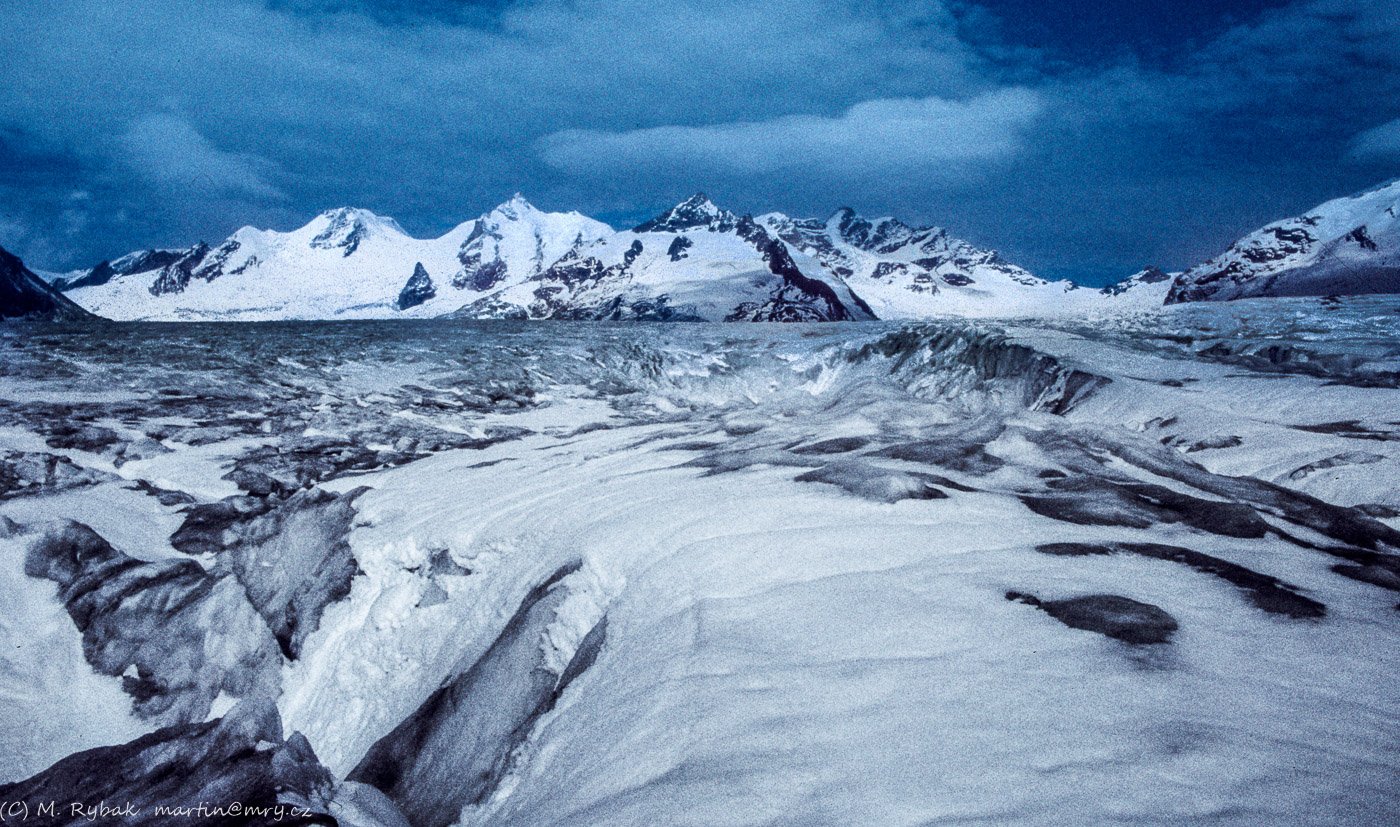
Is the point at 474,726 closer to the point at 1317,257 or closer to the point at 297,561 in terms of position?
the point at 297,561

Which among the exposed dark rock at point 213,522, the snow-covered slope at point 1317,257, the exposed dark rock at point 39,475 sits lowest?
the exposed dark rock at point 213,522

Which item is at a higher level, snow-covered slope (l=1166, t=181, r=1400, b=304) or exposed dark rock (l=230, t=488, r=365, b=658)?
snow-covered slope (l=1166, t=181, r=1400, b=304)

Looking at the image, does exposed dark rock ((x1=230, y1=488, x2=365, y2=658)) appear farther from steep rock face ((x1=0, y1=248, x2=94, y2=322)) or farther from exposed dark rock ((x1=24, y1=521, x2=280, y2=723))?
steep rock face ((x1=0, y1=248, x2=94, y2=322))

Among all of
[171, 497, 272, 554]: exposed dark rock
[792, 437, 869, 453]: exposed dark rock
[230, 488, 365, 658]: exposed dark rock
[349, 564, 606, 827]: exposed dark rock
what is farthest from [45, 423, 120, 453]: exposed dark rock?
[792, 437, 869, 453]: exposed dark rock

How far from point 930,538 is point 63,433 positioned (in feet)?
48.1

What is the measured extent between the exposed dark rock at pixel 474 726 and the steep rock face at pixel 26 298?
64.4m

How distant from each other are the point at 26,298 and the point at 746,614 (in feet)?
246

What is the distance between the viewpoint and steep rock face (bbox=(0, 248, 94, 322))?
49969 mm

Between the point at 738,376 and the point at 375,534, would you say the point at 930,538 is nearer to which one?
the point at 375,534

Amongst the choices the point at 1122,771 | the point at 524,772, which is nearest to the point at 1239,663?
the point at 1122,771

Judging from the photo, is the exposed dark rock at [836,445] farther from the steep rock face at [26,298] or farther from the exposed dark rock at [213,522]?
the steep rock face at [26,298]

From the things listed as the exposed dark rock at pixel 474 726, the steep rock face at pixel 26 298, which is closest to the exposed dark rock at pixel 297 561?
the exposed dark rock at pixel 474 726

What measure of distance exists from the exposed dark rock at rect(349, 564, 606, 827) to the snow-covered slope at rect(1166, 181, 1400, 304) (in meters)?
152

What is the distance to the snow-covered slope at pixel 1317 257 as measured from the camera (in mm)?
120625
